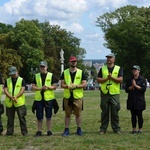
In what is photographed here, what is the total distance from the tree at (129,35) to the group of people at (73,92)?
2202 inches

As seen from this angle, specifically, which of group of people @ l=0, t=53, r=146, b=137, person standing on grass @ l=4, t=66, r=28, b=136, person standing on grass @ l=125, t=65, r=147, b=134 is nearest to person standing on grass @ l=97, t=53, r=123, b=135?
group of people @ l=0, t=53, r=146, b=137

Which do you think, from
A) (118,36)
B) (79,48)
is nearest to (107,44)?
(118,36)

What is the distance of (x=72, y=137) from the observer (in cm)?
1045

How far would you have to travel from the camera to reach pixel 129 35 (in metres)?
70.0

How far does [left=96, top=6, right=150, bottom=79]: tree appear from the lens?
222 feet

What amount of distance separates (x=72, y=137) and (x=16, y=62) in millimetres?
54484

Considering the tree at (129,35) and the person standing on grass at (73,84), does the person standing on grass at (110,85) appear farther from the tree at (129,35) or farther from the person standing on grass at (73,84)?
the tree at (129,35)

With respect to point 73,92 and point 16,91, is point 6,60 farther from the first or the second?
point 73,92

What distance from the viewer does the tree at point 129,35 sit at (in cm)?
6775

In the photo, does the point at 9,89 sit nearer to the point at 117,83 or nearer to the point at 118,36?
the point at 117,83

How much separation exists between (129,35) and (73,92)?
198 ft

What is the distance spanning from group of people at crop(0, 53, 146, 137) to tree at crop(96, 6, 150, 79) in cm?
5593

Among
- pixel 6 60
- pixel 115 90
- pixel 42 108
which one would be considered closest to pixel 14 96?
pixel 42 108

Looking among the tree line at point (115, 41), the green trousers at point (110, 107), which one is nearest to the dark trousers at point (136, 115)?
the green trousers at point (110, 107)
